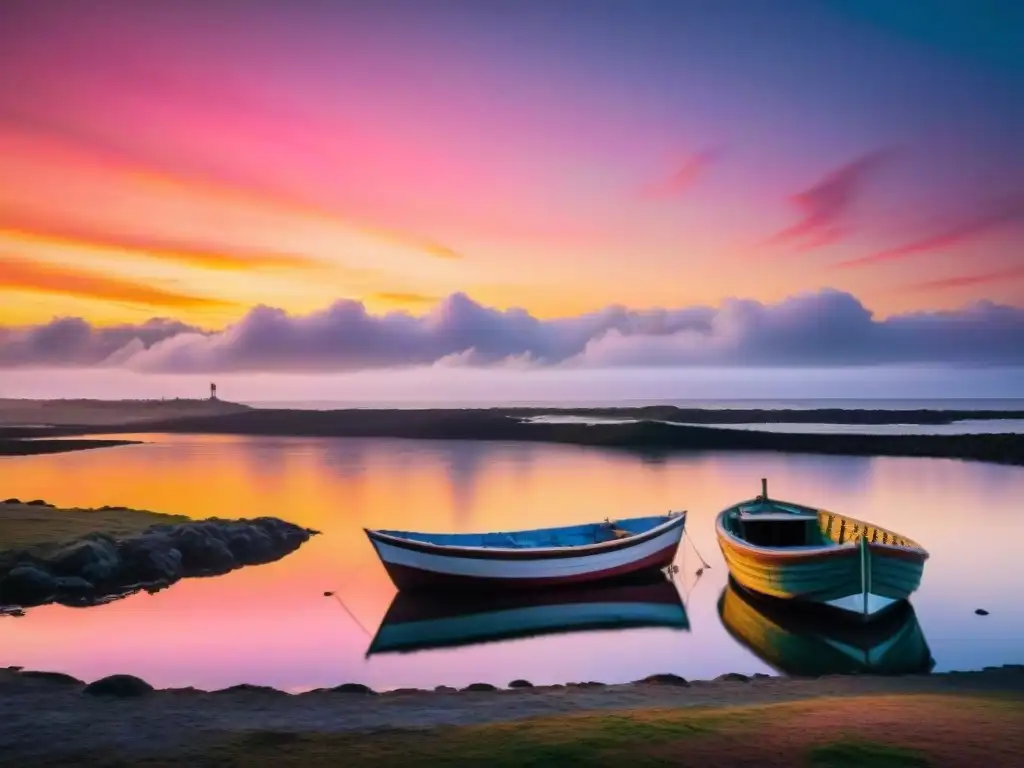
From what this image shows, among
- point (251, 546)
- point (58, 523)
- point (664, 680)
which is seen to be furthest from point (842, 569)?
point (58, 523)

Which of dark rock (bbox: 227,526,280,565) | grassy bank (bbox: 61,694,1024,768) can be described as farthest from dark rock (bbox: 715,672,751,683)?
dark rock (bbox: 227,526,280,565)

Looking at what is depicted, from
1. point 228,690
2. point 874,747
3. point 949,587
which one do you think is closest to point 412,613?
point 228,690

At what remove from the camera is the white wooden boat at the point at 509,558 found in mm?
23438

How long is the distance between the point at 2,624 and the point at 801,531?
23.3 metres

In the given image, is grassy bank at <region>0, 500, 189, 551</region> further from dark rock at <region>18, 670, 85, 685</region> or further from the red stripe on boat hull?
dark rock at <region>18, 670, 85, 685</region>

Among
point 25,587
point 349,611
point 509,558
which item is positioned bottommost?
point 349,611

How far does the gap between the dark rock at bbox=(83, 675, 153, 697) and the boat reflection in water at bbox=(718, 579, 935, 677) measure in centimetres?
1304

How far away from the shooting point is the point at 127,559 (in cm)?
2509

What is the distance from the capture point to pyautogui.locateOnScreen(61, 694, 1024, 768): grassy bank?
9.26 m

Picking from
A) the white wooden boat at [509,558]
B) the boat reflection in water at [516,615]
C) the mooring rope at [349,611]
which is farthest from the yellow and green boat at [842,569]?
the mooring rope at [349,611]

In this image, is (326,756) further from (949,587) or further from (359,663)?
(949,587)

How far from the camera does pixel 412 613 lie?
74.3ft

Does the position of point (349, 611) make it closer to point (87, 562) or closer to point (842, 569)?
point (87, 562)

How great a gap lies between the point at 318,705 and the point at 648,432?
80415mm
